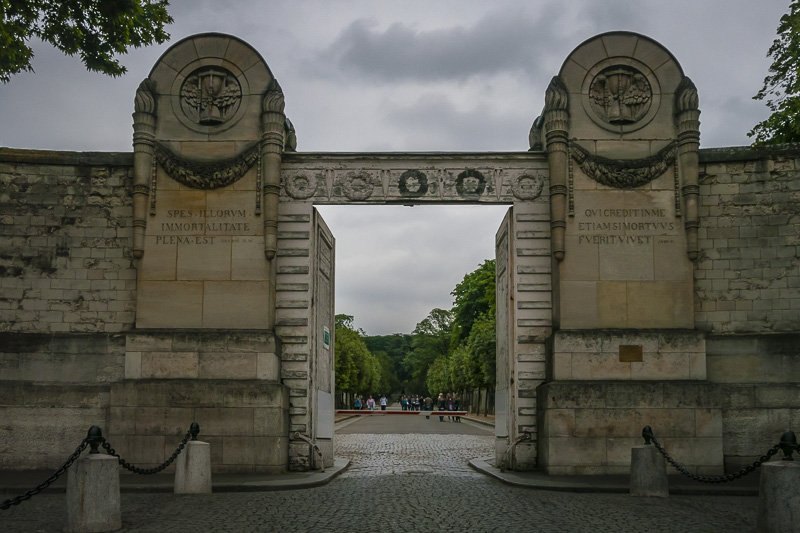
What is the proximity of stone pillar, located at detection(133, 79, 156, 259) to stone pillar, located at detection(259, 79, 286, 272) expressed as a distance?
2.22 m

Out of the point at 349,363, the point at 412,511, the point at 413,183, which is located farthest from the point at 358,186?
the point at 349,363

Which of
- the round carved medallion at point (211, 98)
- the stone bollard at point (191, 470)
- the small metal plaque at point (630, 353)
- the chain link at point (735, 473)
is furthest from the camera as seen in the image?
the round carved medallion at point (211, 98)

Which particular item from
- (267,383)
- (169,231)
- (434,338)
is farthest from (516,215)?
(434,338)

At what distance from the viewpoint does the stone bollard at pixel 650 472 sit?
41.3 feet

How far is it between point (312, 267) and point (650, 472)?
7.76 metres

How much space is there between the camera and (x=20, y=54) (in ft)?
51.5

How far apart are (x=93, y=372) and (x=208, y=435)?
279 cm

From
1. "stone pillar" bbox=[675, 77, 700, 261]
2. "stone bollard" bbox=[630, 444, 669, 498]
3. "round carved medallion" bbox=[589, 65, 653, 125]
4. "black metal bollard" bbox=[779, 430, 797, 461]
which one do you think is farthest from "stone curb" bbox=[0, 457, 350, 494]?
"round carved medallion" bbox=[589, 65, 653, 125]

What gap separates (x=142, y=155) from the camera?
55.0ft

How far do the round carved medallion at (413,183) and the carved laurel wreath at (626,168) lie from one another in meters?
3.06

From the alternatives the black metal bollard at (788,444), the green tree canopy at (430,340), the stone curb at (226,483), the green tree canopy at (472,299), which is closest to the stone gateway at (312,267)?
the stone curb at (226,483)

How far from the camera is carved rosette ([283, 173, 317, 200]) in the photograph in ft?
56.1

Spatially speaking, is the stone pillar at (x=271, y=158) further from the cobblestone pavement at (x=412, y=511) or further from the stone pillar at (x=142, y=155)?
the cobblestone pavement at (x=412, y=511)

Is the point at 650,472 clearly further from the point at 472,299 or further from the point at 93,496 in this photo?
the point at 472,299
